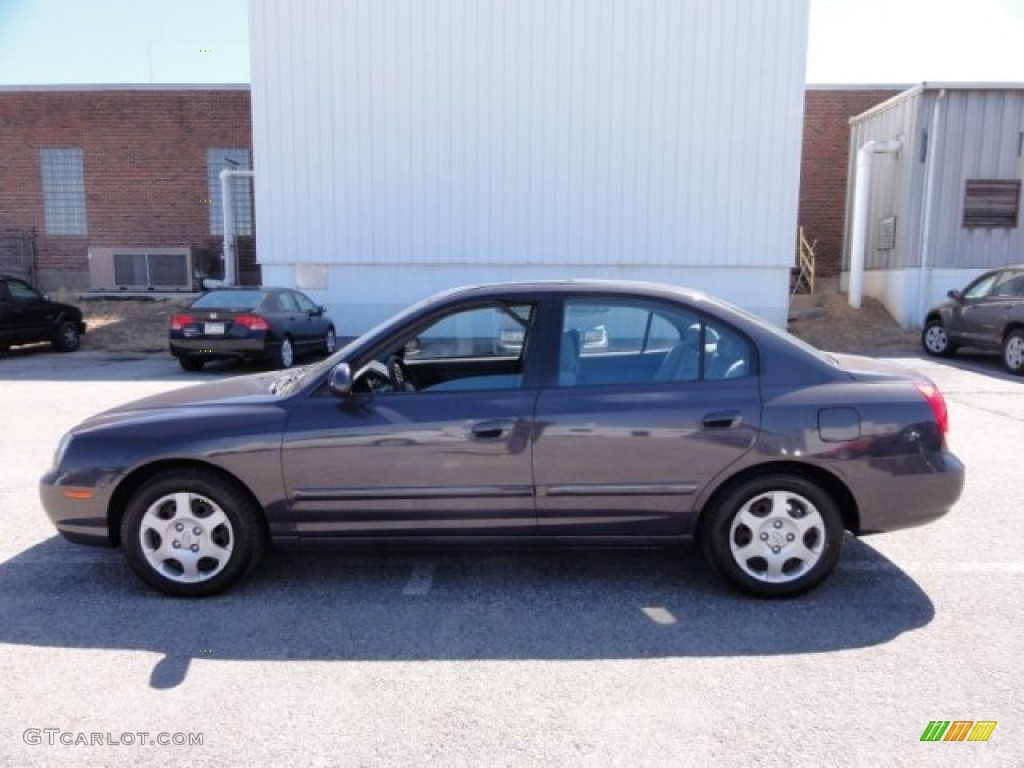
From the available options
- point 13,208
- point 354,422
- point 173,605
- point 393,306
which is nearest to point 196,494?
point 173,605

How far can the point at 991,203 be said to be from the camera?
1653 cm

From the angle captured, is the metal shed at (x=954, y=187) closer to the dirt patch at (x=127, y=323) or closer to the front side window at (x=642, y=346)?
the front side window at (x=642, y=346)

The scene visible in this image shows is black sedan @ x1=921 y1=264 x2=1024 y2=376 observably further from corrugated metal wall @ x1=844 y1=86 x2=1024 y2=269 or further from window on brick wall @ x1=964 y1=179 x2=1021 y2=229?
window on brick wall @ x1=964 y1=179 x2=1021 y2=229

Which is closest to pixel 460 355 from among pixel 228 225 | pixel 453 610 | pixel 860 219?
pixel 453 610

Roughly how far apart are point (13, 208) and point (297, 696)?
86.6 feet

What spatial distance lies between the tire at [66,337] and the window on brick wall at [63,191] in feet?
32.5

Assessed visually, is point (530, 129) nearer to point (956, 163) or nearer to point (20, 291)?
point (956, 163)

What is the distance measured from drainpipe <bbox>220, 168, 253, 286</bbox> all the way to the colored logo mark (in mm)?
20788

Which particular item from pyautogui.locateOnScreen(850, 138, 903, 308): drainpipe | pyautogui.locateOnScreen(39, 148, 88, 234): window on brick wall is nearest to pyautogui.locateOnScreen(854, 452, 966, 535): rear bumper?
pyautogui.locateOnScreen(850, 138, 903, 308): drainpipe

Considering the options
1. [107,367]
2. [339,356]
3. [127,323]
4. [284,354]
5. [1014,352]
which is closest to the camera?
[339,356]

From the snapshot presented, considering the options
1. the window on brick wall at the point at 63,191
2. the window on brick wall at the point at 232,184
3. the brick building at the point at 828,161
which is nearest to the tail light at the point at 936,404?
the brick building at the point at 828,161

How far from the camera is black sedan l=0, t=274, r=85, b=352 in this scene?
550 inches

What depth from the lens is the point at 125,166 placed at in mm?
23406

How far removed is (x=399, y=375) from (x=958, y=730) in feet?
9.18
